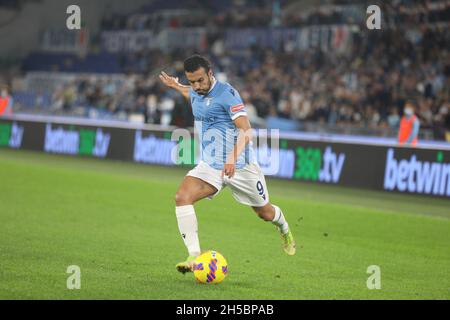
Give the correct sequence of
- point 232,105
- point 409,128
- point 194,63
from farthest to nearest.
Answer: point 409,128
point 232,105
point 194,63

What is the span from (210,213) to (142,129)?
31.8 ft

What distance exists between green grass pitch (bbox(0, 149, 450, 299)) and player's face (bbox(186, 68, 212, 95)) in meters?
1.89

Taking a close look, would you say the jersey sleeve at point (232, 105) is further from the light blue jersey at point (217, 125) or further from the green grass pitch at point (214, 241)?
the green grass pitch at point (214, 241)

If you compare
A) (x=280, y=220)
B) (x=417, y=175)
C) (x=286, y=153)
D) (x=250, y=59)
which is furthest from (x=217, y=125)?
(x=250, y=59)

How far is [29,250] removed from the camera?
1016 centimetres

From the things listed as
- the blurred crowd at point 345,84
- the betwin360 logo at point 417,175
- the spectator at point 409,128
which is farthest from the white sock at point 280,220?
the blurred crowd at point 345,84

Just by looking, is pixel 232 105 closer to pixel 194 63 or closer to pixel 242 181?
pixel 194 63

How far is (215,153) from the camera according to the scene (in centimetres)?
920

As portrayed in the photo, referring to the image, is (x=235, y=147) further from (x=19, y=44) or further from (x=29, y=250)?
(x=19, y=44)

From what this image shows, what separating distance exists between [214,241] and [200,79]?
3406 millimetres

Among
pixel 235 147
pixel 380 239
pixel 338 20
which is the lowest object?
pixel 380 239

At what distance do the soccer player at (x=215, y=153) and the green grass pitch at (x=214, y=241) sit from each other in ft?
2.41

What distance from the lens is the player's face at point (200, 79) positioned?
881 cm
